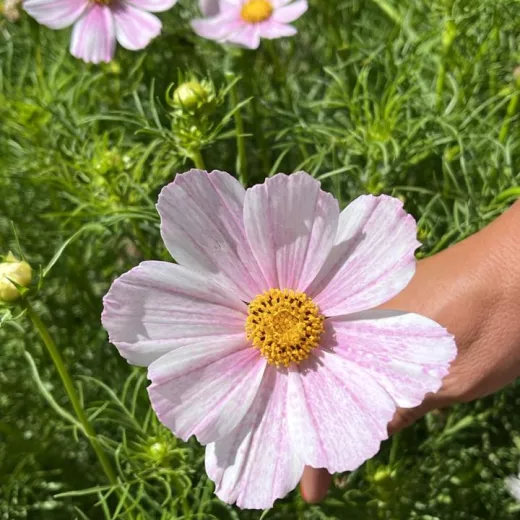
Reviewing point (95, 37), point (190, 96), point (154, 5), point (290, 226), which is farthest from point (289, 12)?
point (290, 226)

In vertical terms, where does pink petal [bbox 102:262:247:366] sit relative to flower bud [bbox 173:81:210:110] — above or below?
below

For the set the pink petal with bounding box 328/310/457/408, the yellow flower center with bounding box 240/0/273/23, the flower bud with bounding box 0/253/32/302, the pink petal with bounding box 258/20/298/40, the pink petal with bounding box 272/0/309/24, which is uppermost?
the yellow flower center with bounding box 240/0/273/23

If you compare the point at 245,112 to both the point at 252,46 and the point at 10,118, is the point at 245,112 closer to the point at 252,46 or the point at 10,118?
the point at 252,46

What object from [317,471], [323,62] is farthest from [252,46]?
[317,471]

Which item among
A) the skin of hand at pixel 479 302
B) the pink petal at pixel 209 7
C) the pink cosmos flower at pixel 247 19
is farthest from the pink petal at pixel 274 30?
the skin of hand at pixel 479 302

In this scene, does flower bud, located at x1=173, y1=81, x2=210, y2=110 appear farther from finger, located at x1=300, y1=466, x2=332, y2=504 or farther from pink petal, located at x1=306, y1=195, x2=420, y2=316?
finger, located at x1=300, y1=466, x2=332, y2=504

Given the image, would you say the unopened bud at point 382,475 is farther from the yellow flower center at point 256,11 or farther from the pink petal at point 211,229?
the yellow flower center at point 256,11

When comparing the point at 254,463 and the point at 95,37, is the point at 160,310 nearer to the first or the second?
the point at 254,463

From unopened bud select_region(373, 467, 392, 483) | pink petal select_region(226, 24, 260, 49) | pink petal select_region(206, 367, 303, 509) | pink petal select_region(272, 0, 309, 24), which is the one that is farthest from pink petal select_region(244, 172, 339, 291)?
pink petal select_region(272, 0, 309, 24)
